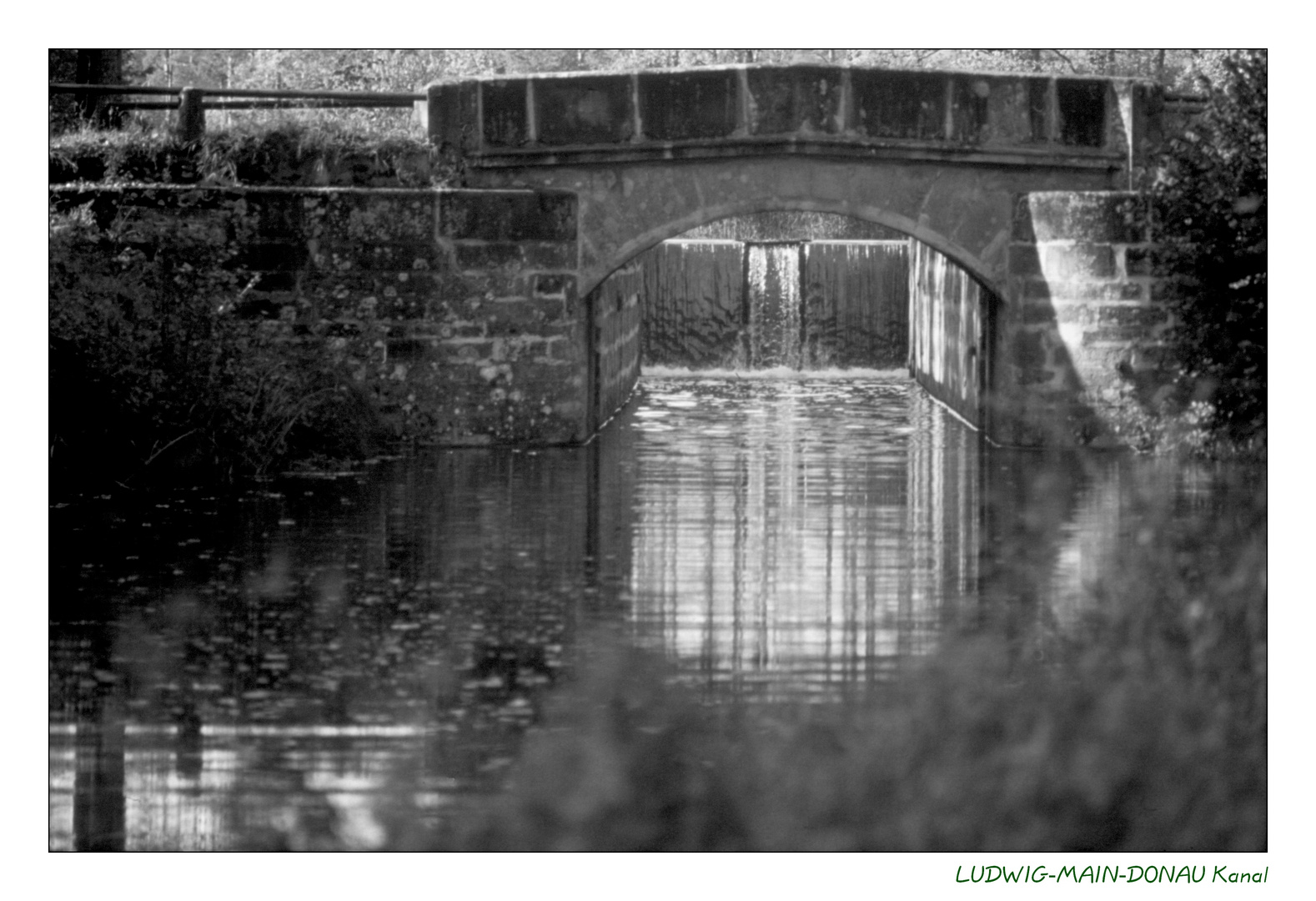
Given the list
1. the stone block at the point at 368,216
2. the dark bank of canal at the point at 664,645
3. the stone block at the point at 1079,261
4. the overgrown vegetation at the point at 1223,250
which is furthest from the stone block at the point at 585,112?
the overgrown vegetation at the point at 1223,250

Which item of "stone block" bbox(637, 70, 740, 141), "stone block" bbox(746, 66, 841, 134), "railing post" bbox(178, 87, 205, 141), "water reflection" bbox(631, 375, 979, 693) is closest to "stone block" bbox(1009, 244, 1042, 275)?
"water reflection" bbox(631, 375, 979, 693)

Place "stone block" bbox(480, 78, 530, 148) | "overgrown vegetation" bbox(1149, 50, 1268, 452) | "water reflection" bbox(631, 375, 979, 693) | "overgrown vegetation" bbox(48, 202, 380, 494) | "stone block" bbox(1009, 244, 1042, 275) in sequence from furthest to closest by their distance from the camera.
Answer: "stone block" bbox(480, 78, 530, 148), "stone block" bbox(1009, 244, 1042, 275), "overgrown vegetation" bbox(1149, 50, 1268, 452), "overgrown vegetation" bbox(48, 202, 380, 494), "water reflection" bbox(631, 375, 979, 693)

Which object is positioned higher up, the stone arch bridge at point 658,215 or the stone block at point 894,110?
the stone block at point 894,110

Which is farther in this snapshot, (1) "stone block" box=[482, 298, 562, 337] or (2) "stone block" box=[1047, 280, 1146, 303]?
(1) "stone block" box=[482, 298, 562, 337]

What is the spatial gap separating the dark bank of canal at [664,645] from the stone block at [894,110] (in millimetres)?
2685

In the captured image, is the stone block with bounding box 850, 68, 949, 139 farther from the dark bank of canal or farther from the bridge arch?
the dark bank of canal

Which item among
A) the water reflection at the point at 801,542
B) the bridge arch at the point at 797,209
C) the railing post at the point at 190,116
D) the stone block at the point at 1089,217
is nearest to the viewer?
the water reflection at the point at 801,542

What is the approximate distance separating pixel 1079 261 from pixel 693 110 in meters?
2.81

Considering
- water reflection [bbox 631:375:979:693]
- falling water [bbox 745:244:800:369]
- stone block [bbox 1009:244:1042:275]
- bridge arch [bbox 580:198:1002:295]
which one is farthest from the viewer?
falling water [bbox 745:244:800:369]

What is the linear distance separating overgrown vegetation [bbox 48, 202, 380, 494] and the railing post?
94 cm

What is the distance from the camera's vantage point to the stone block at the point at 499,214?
15.7 meters

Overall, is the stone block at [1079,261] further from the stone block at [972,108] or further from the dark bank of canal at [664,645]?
the dark bank of canal at [664,645]

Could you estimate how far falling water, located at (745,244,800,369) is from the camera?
2855 cm

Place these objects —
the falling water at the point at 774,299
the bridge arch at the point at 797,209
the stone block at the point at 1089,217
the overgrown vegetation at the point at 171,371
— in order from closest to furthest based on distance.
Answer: the overgrown vegetation at the point at 171,371
the stone block at the point at 1089,217
the bridge arch at the point at 797,209
the falling water at the point at 774,299
